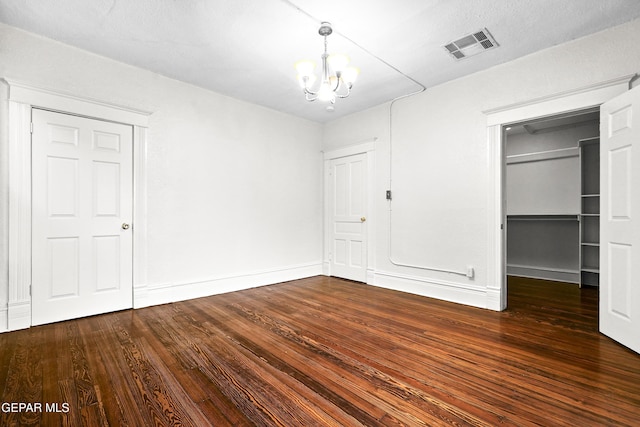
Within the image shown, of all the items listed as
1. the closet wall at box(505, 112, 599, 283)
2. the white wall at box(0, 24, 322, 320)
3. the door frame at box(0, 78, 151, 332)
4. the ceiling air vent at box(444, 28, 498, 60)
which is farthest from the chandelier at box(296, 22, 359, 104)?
the closet wall at box(505, 112, 599, 283)

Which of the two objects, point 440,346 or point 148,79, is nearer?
point 440,346

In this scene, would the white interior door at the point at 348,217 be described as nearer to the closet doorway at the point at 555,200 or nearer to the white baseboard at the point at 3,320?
the closet doorway at the point at 555,200

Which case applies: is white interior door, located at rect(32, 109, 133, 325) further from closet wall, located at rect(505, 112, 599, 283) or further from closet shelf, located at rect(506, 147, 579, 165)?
closet shelf, located at rect(506, 147, 579, 165)

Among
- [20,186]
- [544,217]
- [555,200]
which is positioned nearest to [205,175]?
[20,186]

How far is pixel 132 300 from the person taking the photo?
3533 mm

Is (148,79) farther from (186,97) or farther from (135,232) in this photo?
(135,232)

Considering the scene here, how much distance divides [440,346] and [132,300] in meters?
3.30

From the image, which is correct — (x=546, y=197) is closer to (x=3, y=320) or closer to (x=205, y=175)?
(x=205, y=175)

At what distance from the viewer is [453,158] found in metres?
3.94

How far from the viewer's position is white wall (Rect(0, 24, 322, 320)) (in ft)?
10.2

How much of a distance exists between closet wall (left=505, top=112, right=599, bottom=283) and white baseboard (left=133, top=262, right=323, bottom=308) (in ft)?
12.3

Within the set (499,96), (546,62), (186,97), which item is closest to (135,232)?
(186,97)

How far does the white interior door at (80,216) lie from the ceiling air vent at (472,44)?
3654 millimetres

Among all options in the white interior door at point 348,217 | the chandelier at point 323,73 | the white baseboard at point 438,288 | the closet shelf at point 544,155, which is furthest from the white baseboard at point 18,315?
the closet shelf at point 544,155
